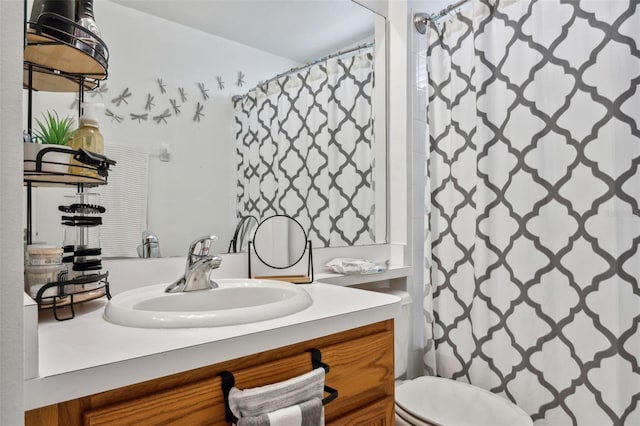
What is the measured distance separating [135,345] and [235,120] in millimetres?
898

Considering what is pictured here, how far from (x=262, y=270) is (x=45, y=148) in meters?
0.73

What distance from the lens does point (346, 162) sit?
1.76 metres

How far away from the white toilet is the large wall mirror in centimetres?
63

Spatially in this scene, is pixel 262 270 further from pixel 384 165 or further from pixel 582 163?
pixel 582 163

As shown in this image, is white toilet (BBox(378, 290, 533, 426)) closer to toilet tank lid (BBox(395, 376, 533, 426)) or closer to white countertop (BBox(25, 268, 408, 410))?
toilet tank lid (BBox(395, 376, 533, 426))

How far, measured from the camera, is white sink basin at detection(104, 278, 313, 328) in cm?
74

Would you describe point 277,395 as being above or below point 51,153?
below

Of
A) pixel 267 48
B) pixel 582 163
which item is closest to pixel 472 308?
pixel 582 163

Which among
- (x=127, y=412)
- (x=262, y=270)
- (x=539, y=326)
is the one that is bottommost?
(x=539, y=326)

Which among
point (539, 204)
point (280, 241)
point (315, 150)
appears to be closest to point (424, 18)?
point (315, 150)

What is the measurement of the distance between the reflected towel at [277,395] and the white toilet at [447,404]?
2.54 ft

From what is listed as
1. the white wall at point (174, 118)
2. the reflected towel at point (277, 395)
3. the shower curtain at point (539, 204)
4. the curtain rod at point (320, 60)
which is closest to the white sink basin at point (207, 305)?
the reflected towel at point (277, 395)

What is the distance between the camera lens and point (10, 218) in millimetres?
468

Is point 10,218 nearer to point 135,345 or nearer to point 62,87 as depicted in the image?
point 135,345
